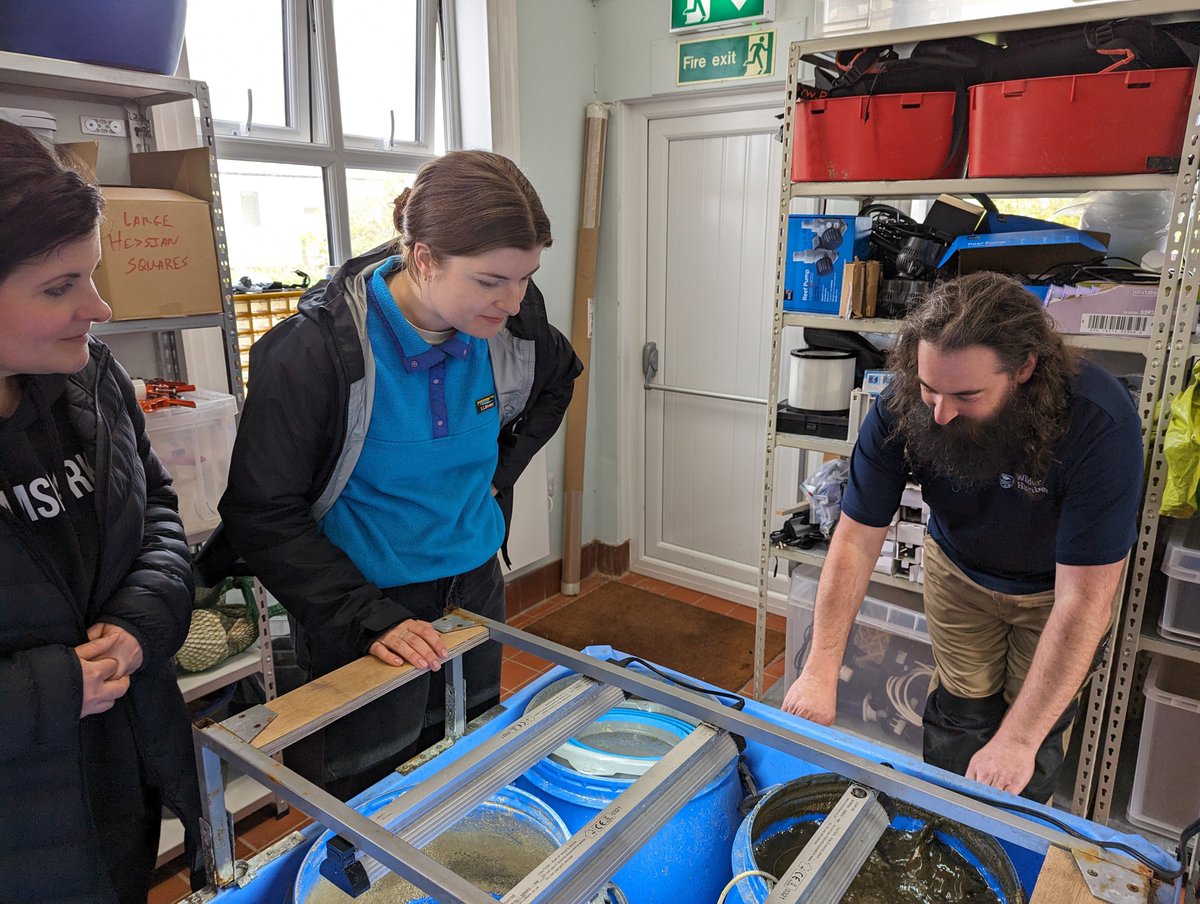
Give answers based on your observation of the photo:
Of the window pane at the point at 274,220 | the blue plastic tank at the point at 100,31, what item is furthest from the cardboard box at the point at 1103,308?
the window pane at the point at 274,220

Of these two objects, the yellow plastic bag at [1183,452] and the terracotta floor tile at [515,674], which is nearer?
the yellow plastic bag at [1183,452]

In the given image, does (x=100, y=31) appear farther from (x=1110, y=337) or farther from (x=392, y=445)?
(x=1110, y=337)

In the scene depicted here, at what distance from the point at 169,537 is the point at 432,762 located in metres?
0.54

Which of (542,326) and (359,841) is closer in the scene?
(359,841)

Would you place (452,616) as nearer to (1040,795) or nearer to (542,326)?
(542,326)

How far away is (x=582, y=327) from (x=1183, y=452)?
2.35 meters

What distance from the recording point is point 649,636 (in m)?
3.44

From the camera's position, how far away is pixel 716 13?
3.10 metres

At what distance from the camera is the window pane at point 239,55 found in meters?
2.48

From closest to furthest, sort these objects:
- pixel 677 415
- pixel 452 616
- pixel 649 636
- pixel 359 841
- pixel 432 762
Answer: pixel 359 841 < pixel 432 762 < pixel 452 616 < pixel 649 636 < pixel 677 415

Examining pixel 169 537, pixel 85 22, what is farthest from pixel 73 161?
pixel 85 22

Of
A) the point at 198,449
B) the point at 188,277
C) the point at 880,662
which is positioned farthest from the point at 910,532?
the point at 188,277

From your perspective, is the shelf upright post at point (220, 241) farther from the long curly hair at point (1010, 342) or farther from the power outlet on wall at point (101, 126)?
the long curly hair at point (1010, 342)

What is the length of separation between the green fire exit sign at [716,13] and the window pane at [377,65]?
102 cm
